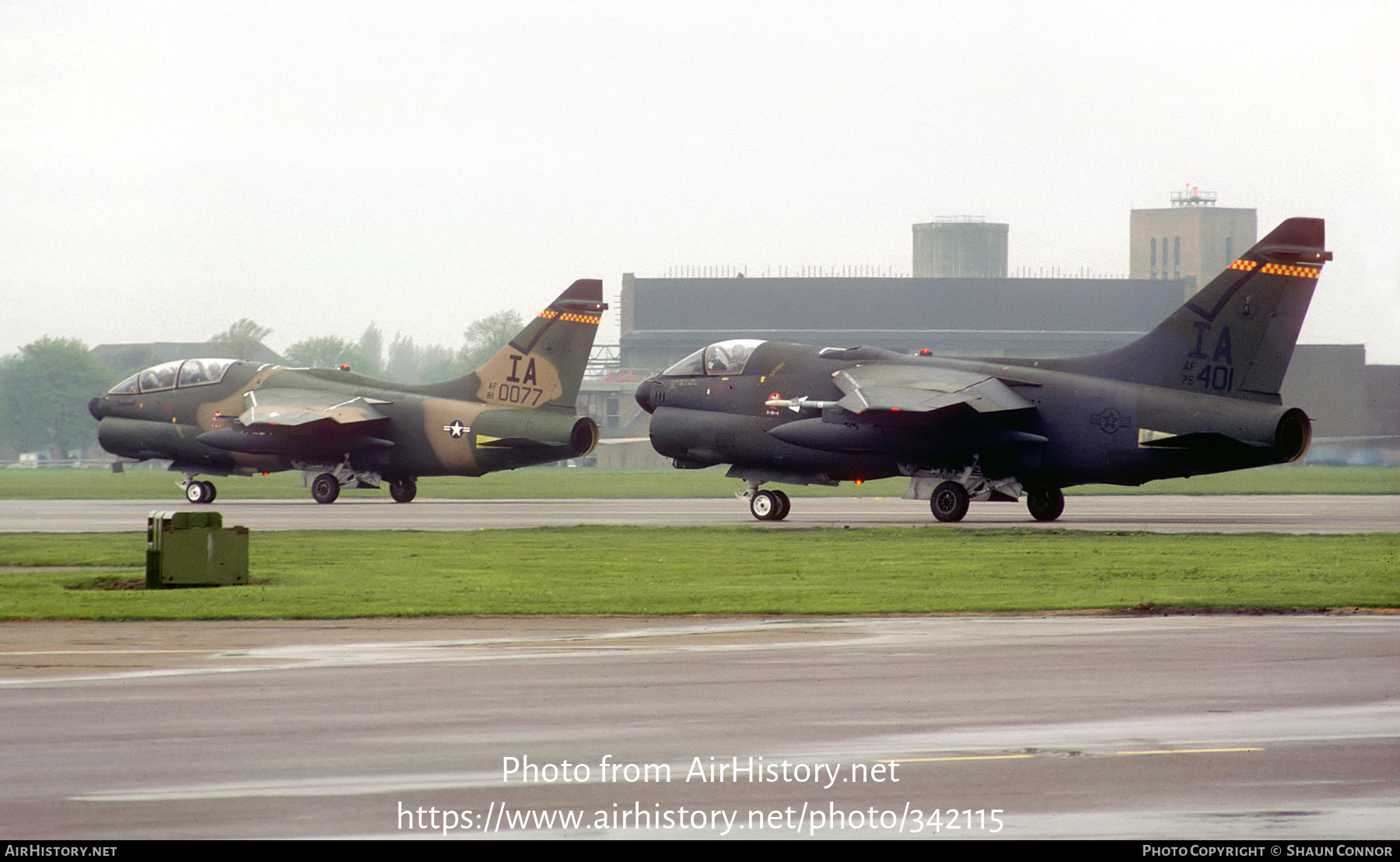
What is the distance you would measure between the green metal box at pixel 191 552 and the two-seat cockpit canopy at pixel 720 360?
18224mm

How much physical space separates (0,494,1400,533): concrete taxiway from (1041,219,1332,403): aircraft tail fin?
3159mm

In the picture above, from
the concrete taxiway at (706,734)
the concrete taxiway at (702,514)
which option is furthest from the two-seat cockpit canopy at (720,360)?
the concrete taxiway at (706,734)

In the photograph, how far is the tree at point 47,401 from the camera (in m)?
138

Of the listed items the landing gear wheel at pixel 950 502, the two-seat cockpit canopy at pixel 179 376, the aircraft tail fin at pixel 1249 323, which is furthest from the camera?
the two-seat cockpit canopy at pixel 179 376

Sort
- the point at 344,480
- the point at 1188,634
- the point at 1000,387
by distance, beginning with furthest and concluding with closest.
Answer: the point at 344,480, the point at 1000,387, the point at 1188,634

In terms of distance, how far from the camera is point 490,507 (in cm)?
4303

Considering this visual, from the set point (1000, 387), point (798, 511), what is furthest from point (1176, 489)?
point (1000, 387)

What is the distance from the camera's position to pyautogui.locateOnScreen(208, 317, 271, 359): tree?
138 meters

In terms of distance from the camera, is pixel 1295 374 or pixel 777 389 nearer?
pixel 777 389

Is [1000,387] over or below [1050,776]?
over

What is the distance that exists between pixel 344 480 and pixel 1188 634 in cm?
3473

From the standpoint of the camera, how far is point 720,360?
37.3 metres

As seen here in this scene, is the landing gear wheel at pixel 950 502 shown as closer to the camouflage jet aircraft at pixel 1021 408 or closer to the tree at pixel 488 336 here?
the camouflage jet aircraft at pixel 1021 408

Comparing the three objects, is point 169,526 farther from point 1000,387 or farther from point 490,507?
point 490,507
